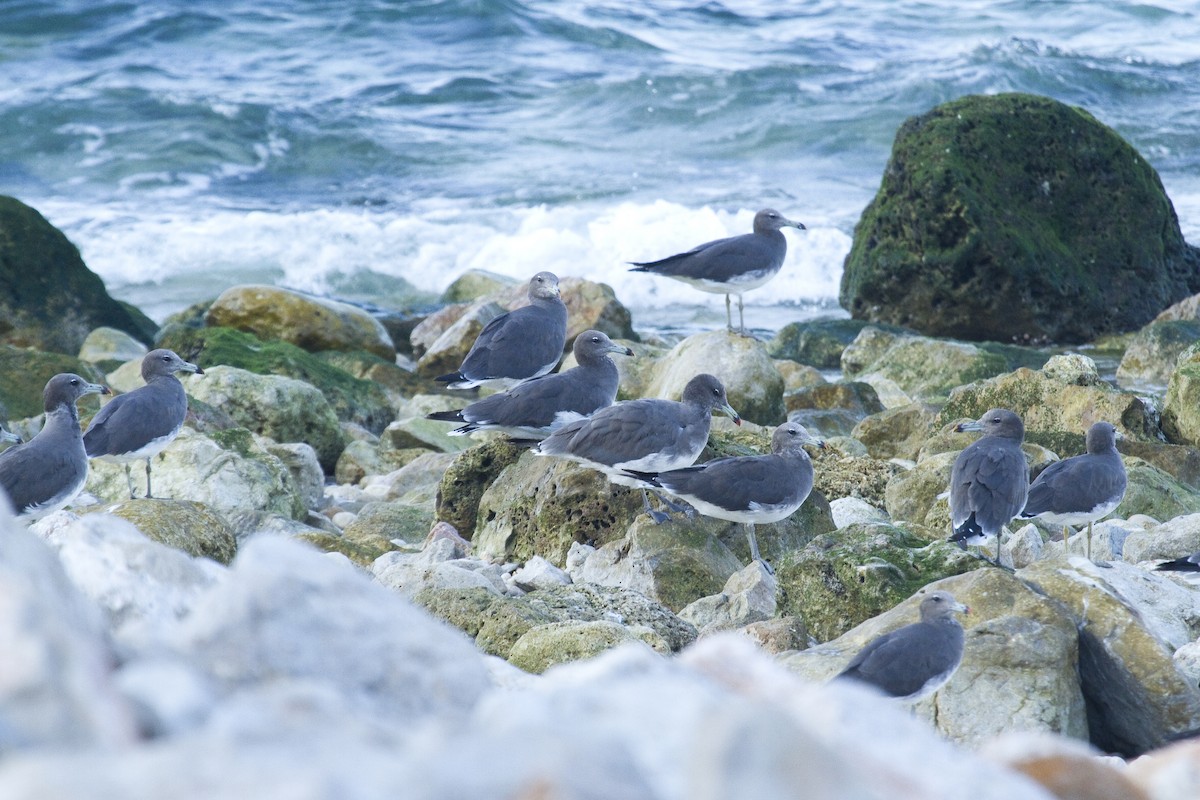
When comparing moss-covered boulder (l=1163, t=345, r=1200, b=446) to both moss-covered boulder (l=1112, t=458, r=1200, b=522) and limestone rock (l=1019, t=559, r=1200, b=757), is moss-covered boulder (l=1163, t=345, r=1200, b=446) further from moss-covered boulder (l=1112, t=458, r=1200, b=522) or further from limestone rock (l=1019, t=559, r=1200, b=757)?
limestone rock (l=1019, t=559, r=1200, b=757)

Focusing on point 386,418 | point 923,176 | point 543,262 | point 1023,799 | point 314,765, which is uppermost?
point 314,765

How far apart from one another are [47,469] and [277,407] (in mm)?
4452

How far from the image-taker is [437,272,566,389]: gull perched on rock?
10.0 metres

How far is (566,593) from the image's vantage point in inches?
284

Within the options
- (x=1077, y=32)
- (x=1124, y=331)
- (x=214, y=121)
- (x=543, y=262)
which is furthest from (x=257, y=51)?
(x=1124, y=331)

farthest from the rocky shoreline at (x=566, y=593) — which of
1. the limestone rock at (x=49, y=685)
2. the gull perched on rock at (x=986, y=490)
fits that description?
A: the gull perched on rock at (x=986, y=490)

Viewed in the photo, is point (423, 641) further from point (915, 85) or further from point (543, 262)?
point (915, 85)

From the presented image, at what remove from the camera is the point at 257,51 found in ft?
104

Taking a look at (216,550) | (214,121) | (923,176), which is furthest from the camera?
(214,121)

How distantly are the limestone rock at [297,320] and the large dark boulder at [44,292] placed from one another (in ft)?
4.48

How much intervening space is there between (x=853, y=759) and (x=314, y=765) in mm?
948

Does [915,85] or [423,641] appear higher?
[423,641]

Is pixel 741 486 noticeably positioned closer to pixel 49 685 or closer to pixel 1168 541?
pixel 1168 541

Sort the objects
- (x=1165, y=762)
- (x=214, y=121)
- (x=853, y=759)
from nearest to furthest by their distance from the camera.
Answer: (x=853, y=759) → (x=1165, y=762) → (x=214, y=121)
